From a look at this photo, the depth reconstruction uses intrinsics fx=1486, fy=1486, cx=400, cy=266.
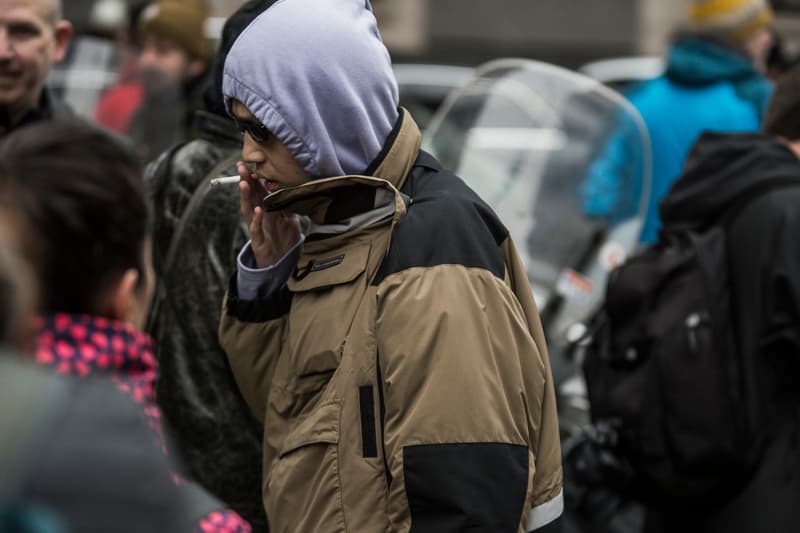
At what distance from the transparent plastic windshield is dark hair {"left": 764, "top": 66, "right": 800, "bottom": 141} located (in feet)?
3.57

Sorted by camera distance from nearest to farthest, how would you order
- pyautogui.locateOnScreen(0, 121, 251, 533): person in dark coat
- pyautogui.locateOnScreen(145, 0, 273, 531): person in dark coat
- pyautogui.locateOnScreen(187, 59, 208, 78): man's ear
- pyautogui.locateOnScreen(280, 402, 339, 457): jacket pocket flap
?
1. pyautogui.locateOnScreen(0, 121, 251, 533): person in dark coat
2. pyautogui.locateOnScreen(280, 402, 339, 457): jacket pocket flap
3. pyautogui.locateOnScreen(145, 0, 273, 531): person in dark coat
4. pyautogui.locateOnScreen(187, 59, 208, 78): man's ear

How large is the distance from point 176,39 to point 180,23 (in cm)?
8

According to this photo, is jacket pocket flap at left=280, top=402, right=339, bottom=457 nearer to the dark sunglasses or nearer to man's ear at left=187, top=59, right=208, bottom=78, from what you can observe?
the dark sunglasses

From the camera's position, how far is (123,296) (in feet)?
6.32

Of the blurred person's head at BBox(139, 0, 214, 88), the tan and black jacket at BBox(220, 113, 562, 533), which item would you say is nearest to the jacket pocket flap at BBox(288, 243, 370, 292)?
the tan and black jacket at BBox(220, 113, 562, 533)

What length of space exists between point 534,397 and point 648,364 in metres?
1.14

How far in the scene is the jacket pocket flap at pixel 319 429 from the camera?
2.56 meters

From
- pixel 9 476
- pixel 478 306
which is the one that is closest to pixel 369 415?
pixel 478 306

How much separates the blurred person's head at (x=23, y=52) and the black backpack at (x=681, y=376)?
5.26 ft

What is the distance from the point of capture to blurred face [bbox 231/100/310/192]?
108 inches

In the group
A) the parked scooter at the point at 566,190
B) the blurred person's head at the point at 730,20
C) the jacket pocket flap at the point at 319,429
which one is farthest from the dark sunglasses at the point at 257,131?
the blurred person's head at the point at 730,20

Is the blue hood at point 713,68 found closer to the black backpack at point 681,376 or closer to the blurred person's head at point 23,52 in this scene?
the black backpack at point 681,376

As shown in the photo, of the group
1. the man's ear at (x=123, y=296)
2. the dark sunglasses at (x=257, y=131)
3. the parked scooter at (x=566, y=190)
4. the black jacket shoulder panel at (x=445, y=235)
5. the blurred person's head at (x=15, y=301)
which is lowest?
the parked scooter at (x=566, y=190)

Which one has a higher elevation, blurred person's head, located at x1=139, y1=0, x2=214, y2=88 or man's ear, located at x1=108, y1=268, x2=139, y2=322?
man's ear, located at x1=108, y1=268, x2=139, y2=322
